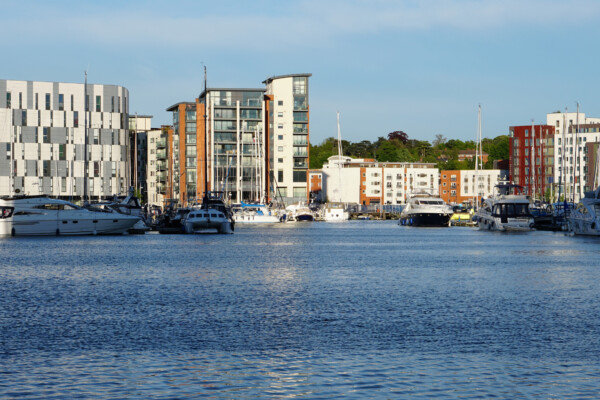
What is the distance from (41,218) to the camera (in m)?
103

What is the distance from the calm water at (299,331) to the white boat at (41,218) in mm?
44644

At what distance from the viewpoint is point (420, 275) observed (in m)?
52.9

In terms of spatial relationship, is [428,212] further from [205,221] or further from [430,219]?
[205,221]

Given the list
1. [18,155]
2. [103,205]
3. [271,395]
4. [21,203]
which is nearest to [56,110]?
[18,155]

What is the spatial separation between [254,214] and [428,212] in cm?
3759

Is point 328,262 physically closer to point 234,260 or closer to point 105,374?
point 234,260

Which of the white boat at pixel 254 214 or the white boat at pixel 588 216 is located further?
the white boat at pixel 254 214

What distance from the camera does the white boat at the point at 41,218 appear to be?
103500 mm

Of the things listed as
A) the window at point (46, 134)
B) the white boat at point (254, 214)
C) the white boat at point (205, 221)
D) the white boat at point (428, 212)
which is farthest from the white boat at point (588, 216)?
the window at point (46, 134)

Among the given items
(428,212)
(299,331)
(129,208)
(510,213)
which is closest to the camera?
(299,331)

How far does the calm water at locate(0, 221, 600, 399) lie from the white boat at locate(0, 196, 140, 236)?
146ft

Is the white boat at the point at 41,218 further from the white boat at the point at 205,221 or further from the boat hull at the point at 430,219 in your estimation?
the boat hull at the point at 430,219

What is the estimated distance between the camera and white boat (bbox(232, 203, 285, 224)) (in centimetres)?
17538

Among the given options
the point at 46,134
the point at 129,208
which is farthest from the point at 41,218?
the point at 46,134
